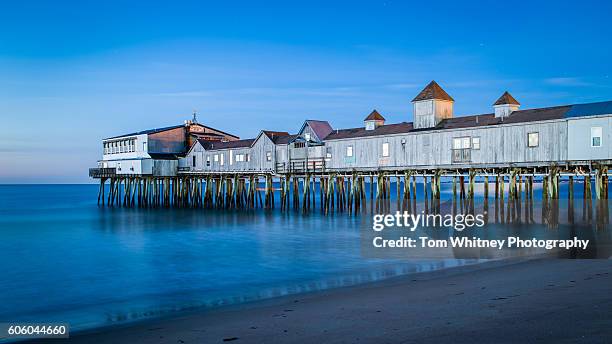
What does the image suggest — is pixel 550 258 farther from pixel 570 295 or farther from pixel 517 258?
pixel 570 295

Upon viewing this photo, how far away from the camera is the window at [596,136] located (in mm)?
26547

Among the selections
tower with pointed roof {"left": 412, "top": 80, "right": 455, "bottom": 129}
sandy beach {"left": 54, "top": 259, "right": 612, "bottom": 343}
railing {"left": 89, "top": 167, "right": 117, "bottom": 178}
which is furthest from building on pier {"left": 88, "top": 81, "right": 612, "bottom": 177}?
sandy beach {"left": 54, "top": 259, "right": 612, "bottom": 343}

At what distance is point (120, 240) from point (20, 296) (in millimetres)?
14389

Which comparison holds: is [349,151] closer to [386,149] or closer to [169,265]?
[386,149]

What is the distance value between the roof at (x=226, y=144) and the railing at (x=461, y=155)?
20999 millimetres

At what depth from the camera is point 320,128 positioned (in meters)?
42.7

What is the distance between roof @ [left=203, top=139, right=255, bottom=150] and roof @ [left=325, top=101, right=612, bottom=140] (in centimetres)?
1333

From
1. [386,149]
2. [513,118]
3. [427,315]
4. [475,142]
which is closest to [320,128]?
[386,149]

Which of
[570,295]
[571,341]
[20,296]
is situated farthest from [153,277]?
[571,341]

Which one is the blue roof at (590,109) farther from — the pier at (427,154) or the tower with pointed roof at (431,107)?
the tower with pointed roof at (431,107)

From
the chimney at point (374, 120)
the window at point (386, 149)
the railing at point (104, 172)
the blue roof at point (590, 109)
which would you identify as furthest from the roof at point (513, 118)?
the railing at point (104, 172)

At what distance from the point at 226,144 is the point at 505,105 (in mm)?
27078

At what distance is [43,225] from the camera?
4281 centimetres

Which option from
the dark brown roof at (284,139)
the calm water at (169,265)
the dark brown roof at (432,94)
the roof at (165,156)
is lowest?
the calm water at (169,265)
